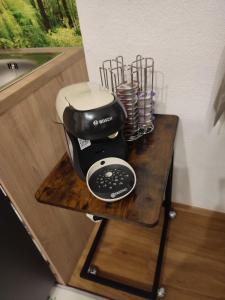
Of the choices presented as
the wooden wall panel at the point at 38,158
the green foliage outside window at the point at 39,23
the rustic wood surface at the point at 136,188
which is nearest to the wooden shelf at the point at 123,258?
the wooden wall panel at the point at 38,158

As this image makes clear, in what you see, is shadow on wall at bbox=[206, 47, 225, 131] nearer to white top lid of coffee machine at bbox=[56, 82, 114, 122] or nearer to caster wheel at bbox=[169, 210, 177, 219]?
white top lid of coffee machine at bbox=[56, 82, 114, 122]

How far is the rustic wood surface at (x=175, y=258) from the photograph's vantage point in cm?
98

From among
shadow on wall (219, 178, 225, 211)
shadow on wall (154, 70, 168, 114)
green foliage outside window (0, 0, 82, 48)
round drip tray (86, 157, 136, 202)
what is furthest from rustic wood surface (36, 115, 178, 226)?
green foliage outside window (0, 0, 82, 48)

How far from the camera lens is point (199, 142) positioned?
0.97 metres

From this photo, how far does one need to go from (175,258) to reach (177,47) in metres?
0.95

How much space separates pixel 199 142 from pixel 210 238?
532 mm

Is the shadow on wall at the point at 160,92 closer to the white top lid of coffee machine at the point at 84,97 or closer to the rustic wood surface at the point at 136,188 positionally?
the rustic wood surface at the point at 136,188

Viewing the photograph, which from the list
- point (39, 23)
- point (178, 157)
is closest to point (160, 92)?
point (178, 157)

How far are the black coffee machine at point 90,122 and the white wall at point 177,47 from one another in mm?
289

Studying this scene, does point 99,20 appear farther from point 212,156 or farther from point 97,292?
point 97,292

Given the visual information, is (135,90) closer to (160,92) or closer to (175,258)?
(160,92)

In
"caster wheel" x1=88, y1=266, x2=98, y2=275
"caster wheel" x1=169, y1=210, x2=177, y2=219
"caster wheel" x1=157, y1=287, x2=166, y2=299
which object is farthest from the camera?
"caster wheel" x1=169, y1=210, x2=177, y2=219

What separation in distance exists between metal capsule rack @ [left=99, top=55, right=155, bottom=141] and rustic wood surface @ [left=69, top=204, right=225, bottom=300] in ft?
2.15

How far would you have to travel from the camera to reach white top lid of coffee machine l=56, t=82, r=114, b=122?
56 cm
